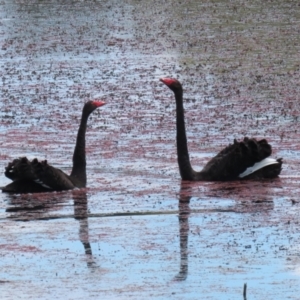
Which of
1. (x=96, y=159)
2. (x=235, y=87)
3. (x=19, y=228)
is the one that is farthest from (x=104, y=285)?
(x=235, y=87)

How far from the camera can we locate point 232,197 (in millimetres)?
9375

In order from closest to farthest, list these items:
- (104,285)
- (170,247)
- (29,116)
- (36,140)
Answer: (104,285), (170,247), (36,140), (29,116)

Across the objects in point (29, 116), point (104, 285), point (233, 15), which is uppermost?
point (233, 15)

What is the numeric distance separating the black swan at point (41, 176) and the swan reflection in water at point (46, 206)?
0.22ft

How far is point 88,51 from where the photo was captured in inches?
850

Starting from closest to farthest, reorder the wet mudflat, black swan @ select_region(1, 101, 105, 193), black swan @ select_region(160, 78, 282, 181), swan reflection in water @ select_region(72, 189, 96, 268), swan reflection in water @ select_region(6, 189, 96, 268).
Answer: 1. the wet mudflat
2. swan reflection in water @ select_region(72, 189, 96, 268)
3. swan reflection in water @ select_region(6, 189, 96, 268)
4. black swan @ select_region(1, 101, 105, 193)
5. black swan @ select_region(160, 78, 282, 181)

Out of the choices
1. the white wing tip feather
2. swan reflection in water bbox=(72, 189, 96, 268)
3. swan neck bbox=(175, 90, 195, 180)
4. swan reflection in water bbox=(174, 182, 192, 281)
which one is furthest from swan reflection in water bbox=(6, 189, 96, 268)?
the white wing tip feather

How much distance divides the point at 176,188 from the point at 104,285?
3.19 metres

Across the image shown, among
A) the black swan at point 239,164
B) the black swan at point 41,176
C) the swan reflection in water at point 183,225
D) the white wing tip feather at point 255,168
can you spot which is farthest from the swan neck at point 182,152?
the black swan at point 41,176

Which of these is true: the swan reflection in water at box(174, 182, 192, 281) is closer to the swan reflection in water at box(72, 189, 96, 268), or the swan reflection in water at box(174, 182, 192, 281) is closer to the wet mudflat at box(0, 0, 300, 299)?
the wet mudflat at box(0, 0, 300, 299)

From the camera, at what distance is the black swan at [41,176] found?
30.5 ft

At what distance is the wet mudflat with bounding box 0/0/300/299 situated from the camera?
272 inches

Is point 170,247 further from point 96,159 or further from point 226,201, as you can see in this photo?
point 96,159

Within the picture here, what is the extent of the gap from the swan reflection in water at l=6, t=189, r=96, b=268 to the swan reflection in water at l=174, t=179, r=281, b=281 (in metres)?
0.68
